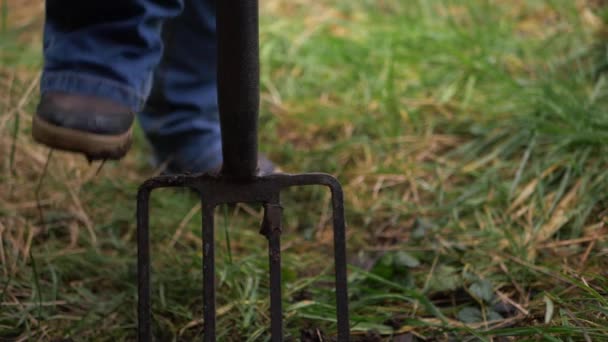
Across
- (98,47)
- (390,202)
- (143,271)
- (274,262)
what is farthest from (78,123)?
(390,202)

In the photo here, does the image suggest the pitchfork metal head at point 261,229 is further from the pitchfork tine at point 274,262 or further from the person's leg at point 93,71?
the person's leg at point 93,71

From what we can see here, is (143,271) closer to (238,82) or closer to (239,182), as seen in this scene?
(239,182)


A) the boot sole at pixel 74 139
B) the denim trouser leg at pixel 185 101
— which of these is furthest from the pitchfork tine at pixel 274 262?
the denim trouser leg at pixel 185 101

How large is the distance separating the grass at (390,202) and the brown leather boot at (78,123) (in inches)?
9.6

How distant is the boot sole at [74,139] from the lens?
1.20 m

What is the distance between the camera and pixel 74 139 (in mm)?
1200

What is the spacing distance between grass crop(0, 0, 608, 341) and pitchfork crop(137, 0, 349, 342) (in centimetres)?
14

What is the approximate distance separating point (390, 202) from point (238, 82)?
0.73 m

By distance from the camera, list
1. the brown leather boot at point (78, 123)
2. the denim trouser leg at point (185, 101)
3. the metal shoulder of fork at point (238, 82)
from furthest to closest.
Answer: the denim trouser leg at point (185, 101), the brown leather boot at point (78, 123), the metal shoulder of fork at point (238, 82)

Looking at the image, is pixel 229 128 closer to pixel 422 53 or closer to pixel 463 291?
pixel 463 291

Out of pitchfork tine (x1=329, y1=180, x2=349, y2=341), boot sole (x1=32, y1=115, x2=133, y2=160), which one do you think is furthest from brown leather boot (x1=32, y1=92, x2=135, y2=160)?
pitchfork tine (x1=329, y1=180, x2=349, y2=341)

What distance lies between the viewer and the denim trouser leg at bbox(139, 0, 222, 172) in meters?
1.83

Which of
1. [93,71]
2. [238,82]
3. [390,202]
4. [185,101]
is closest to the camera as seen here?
[238,82]

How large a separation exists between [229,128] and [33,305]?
48cm
